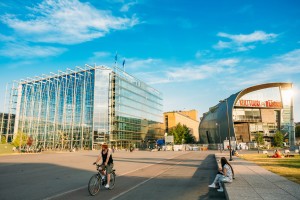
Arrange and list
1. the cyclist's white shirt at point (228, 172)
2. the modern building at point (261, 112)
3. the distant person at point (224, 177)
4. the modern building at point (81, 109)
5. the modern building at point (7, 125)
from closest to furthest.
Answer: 1. the distant person at point (224, 177)
2. the cyclist's white shirt at point (228, 172)
3. the modern building at point (81, 109)
4. the modern building at point (261, 112)
5. the modern building at point (7, 125)

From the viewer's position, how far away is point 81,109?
252ft

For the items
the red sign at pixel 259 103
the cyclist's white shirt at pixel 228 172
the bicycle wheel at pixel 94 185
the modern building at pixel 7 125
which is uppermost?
the red sign at pixel 259 103

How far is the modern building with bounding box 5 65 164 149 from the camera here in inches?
2972

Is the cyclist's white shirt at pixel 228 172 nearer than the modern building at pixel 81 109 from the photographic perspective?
Yes

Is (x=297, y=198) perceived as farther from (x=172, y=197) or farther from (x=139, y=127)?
(x=139, y=127)

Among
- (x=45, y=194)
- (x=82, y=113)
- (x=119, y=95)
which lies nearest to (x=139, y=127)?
(x=119, y=95)

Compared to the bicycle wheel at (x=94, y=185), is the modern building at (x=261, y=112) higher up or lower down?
higher up

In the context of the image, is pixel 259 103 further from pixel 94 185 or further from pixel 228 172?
pixel 94 185

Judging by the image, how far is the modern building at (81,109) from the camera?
7550cm

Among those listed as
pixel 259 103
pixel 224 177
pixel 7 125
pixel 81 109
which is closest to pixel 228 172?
pixel 224 177

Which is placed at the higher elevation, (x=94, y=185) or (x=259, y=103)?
(x=259, y=103)

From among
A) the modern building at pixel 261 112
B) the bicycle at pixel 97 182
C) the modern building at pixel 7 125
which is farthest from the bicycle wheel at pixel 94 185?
the modern building at pixel 7 125

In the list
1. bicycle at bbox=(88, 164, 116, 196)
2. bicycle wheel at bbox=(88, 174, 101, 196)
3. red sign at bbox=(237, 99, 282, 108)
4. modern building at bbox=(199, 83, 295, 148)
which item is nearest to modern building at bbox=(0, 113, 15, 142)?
modern building at bbox=(199, 83, 295, 148)

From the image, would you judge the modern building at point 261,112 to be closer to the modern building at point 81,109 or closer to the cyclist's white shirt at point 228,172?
the modern building at point 81,109
